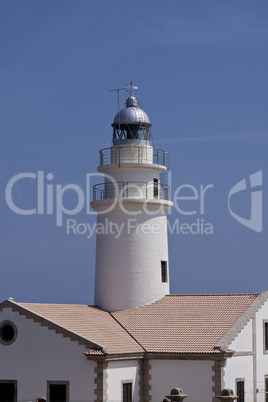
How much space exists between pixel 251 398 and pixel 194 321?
13.6 feet

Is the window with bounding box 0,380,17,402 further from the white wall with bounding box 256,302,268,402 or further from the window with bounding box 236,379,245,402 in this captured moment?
the white wall with bounding box 256,302,268,402

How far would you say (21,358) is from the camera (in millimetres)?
34906

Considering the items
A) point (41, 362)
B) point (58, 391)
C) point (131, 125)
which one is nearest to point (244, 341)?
point (58, 391)

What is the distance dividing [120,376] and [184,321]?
436 cm

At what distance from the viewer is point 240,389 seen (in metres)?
36.2

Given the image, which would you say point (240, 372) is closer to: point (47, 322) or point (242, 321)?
point (242, 321)

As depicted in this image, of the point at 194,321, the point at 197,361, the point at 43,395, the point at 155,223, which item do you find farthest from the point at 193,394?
the point at 155,223

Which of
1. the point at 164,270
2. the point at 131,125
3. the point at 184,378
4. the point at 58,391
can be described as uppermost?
the point at 131,125

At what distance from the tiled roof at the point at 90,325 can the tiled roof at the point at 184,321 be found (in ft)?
2.33

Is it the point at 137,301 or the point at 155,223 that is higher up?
the point at 155,223

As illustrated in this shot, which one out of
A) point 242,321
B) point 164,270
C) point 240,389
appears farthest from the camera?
point 164,270

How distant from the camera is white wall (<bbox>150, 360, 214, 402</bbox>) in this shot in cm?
3447

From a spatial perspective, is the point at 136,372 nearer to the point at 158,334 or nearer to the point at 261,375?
the point at 158,334

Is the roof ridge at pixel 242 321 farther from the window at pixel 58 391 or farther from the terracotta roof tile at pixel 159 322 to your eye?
the window at pixel 58 391
